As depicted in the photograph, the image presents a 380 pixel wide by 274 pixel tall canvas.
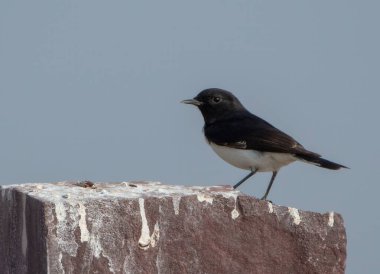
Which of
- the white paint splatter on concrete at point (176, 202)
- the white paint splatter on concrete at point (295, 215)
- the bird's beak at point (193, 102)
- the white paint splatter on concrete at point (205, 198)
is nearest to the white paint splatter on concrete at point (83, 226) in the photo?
the white paint splatter on concrete at point (176, 202)

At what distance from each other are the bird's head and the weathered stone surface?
5684mm

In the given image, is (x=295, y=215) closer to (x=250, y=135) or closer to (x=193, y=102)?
Result: (x=250, y=135)

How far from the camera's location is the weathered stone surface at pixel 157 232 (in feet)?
18.0

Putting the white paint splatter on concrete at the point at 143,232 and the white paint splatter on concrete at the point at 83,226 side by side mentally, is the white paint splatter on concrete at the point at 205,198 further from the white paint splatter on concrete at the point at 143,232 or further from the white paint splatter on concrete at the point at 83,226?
the white paint splatter on concrete at the point at 83,226

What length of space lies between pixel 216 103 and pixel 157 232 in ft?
21.4

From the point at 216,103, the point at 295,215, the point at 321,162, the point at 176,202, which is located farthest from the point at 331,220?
the point at 216,103

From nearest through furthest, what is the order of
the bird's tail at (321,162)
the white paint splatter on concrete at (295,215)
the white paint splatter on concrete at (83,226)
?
the white paint splatter on concrete at (83,226)
the white paint splatter on concrete at (295,215)
the bird's tail at (321,162)

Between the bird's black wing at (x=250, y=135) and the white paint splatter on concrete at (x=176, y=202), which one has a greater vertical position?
the bird's black wing at (x=250, y=135)

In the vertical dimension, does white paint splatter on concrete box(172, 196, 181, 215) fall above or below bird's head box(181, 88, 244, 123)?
below

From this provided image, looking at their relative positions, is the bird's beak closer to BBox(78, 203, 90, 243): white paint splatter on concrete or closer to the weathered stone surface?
the weathered stone surface

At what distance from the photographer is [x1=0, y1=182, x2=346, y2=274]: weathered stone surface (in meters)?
5.48

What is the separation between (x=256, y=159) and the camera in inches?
428

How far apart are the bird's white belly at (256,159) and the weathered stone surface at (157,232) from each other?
4434mm

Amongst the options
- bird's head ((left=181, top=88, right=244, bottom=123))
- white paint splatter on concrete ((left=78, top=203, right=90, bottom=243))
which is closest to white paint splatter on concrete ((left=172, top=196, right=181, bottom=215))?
white paint splatter on concrete ((left=78, top=203, right=90, bottom=243))
